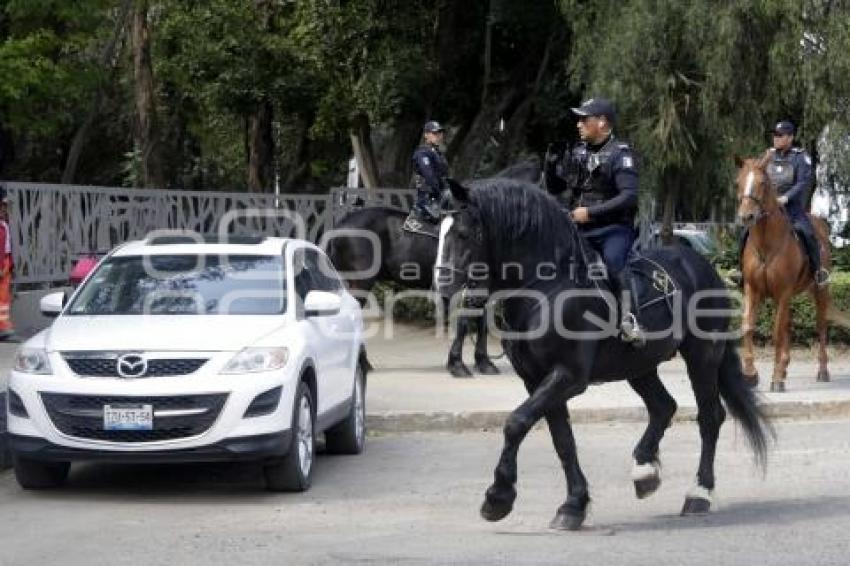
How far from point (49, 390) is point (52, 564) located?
83.3 inches

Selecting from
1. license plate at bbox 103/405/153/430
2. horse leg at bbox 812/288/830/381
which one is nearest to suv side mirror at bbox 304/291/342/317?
license plate at bbox 103/405/153/430

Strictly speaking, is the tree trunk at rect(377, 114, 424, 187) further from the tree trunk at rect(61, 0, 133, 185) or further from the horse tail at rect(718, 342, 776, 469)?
the horse tail at rect(718, 342, 776, 469)

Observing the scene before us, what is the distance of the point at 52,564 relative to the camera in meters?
8.01

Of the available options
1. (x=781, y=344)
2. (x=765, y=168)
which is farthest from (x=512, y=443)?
(x=781, y=344)

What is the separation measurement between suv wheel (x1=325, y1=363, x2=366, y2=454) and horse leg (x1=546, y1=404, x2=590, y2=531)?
131 inches

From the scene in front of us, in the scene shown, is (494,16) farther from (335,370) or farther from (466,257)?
(466,257)

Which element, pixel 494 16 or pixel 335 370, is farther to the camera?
pixel 494 16

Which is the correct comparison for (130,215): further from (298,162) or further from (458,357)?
(298,162)

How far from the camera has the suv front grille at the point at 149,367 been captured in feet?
32.3

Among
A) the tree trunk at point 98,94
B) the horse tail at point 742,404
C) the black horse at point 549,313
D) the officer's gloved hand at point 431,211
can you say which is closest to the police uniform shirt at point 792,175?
the officer's gloved hand at point 431,211

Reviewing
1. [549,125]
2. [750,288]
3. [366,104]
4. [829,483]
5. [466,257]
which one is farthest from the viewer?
[549,125]

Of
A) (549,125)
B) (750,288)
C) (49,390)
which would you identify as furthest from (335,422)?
(549,125)

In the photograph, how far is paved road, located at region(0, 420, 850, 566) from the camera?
823 centimetres

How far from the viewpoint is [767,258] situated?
1571cm
